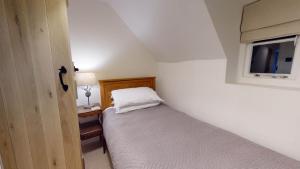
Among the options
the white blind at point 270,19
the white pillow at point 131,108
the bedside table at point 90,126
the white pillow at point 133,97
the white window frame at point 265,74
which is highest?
the white blind at point 270,19

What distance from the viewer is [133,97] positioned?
228 cm

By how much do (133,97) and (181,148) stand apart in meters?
1.23

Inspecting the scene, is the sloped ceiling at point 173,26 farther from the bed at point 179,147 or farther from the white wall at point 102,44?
the bed at point 179,147

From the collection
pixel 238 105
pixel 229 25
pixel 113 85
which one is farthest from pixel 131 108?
pixel 229 25

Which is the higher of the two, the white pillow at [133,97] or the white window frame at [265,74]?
the white window frame at [265,74]

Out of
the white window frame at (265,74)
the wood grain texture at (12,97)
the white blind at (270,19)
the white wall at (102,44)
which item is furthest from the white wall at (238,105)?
the wood grain texture at (12,97)

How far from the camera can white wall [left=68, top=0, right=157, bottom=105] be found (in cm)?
214

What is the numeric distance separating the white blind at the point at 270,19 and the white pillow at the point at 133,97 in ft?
5.09

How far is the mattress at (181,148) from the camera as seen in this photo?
3.48 feet

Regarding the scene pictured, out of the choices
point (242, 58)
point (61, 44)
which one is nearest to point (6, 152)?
point (61, 44)

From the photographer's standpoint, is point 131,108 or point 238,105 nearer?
point 238,105

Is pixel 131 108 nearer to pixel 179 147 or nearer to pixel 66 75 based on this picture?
pixel 179 147

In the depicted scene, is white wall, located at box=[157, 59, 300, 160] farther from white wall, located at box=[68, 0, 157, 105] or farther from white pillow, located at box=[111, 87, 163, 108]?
white wall, located at box=[68, 0, 157, 105]

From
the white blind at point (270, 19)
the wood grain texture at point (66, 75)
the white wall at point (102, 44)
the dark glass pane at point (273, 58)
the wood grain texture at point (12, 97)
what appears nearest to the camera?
the wood grain texture at point (12, 97)
